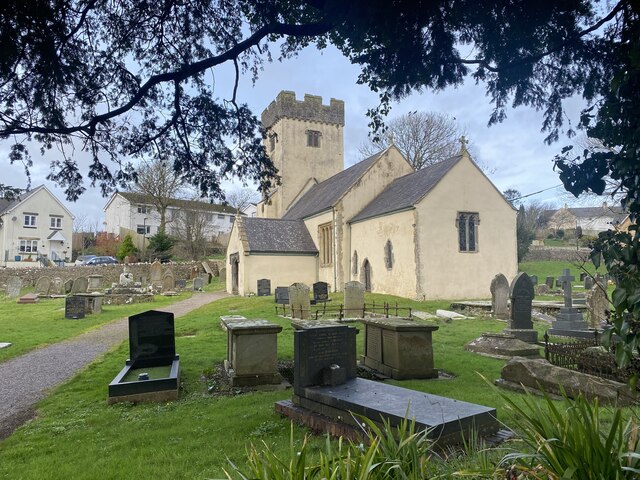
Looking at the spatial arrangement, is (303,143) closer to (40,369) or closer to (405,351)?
(40,369)

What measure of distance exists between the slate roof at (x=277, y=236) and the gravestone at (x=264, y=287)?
213 centimetres

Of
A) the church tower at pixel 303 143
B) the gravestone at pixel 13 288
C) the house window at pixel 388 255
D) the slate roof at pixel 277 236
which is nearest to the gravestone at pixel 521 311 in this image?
the house window at pixel 388 255

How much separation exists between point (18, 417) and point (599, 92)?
9472 millimetres

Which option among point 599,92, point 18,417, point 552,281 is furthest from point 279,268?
point 599,92

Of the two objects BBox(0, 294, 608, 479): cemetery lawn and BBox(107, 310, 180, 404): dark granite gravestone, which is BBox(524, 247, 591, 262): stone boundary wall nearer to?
BBox(0, 294, 608, 479): cemetery lawn

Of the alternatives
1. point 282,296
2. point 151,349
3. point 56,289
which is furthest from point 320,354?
point 56,289

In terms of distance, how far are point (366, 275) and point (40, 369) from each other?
63.2 ft

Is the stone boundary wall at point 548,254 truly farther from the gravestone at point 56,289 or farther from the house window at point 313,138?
the gravestone at point 56,289

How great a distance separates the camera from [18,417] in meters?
6.61

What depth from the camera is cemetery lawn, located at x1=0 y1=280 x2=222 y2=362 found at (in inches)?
536

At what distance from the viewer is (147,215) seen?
2375 inches

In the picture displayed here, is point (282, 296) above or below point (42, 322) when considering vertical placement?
above

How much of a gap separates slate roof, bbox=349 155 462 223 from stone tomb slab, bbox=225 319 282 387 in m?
15.8

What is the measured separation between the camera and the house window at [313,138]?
40344mm
